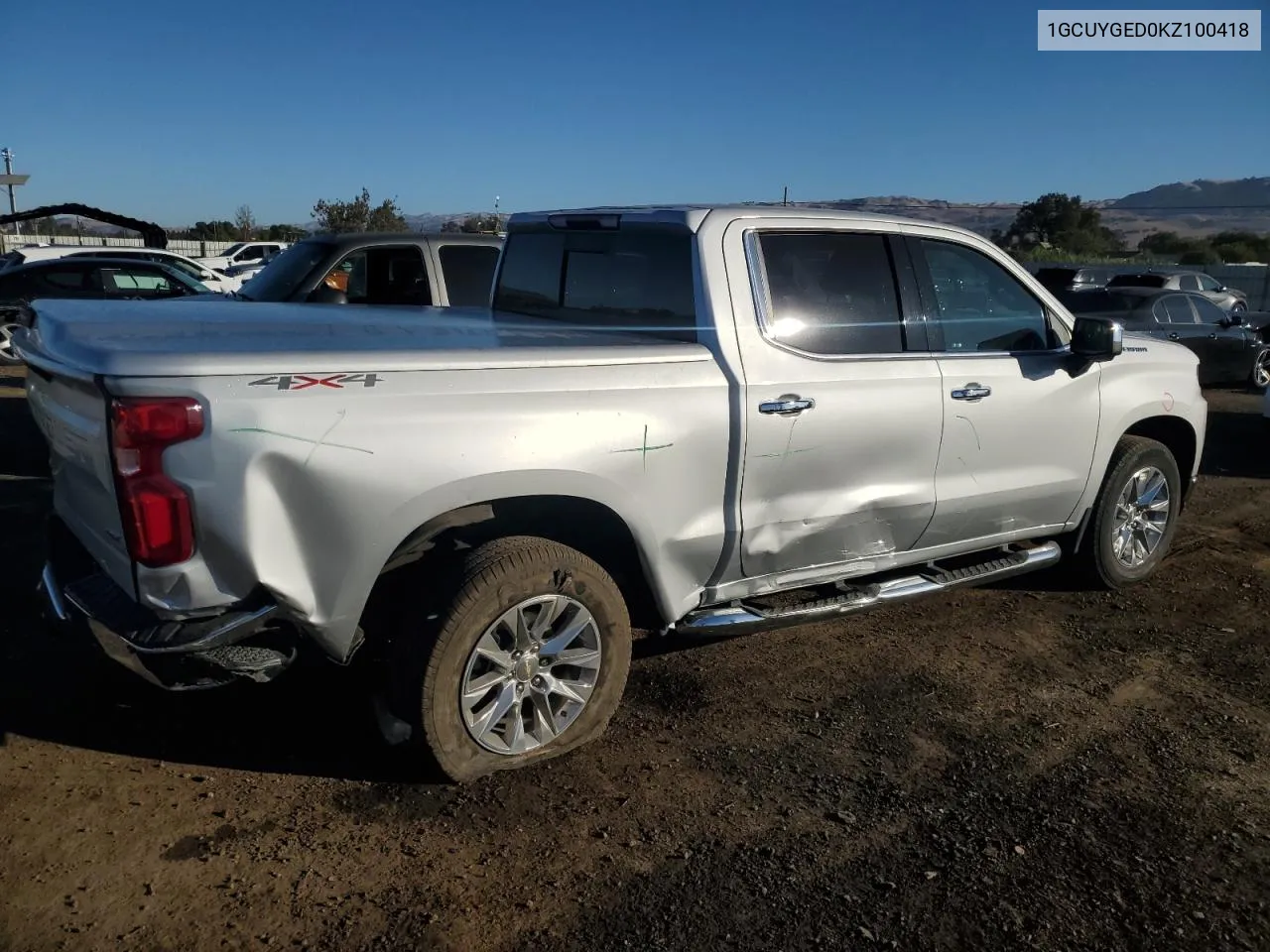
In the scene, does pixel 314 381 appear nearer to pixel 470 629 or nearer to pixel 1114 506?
pixel 470 629

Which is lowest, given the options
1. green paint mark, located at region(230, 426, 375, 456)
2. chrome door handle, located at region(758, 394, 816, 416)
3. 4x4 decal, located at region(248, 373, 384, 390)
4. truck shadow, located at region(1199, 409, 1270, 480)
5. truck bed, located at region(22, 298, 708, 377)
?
truck shadow, located at region(1199, 409, 1270, 480)

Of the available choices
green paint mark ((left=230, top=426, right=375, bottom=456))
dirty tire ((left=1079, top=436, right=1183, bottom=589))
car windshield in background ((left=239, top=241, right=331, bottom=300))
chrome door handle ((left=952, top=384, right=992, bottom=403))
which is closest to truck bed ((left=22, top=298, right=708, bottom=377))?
green paint mark ((left=230, top=426, right=375, bottom=456))

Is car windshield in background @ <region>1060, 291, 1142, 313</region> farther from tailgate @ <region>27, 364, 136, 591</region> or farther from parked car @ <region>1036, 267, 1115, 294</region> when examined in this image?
tailgate @ <region>27, 364, 136, 591</region>

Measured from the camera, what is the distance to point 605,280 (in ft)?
15.2

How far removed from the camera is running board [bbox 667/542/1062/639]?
4020 mm

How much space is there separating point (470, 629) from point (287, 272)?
6050mm

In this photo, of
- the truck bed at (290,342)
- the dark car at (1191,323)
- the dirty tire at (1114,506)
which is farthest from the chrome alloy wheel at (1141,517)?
the dark car at (1191,323)

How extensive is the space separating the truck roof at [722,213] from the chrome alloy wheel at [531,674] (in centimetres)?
161

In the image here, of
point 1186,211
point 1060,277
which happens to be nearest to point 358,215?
point 1060,277

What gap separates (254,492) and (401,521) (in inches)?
17.7

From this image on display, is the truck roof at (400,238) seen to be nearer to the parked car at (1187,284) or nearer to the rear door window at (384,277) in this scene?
the rear door window at (384,277)

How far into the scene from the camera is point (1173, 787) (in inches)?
145

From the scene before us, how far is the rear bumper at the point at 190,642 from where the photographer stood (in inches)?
117

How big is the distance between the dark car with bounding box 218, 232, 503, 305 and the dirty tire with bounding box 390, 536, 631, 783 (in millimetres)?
5374
